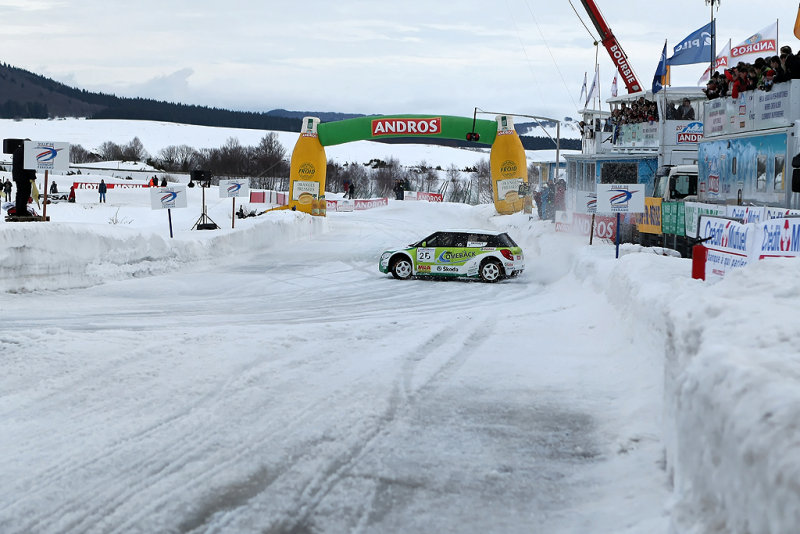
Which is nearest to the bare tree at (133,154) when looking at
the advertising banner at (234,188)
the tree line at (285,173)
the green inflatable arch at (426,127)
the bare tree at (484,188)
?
the tree line at (285,173)

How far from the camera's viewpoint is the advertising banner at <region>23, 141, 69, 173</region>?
1770cm

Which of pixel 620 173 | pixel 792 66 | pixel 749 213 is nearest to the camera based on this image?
pixel 749 213

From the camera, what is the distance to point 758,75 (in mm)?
18484

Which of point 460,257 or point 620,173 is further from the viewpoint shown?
point 620,173

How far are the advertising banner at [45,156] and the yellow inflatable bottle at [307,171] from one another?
2328 centimetres

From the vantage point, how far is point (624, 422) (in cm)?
738

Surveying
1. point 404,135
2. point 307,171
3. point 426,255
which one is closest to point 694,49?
point 404,135

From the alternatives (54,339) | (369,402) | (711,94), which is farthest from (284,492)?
(711,94)

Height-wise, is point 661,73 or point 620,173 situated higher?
point 661,73

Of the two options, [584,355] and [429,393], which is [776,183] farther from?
[429,393]

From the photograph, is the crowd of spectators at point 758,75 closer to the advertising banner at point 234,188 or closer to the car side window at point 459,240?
the car side window at point 459,240

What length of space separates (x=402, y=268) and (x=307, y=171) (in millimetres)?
22650

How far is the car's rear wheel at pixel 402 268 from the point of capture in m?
20.0

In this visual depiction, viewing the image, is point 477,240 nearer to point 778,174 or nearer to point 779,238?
point 778,174
